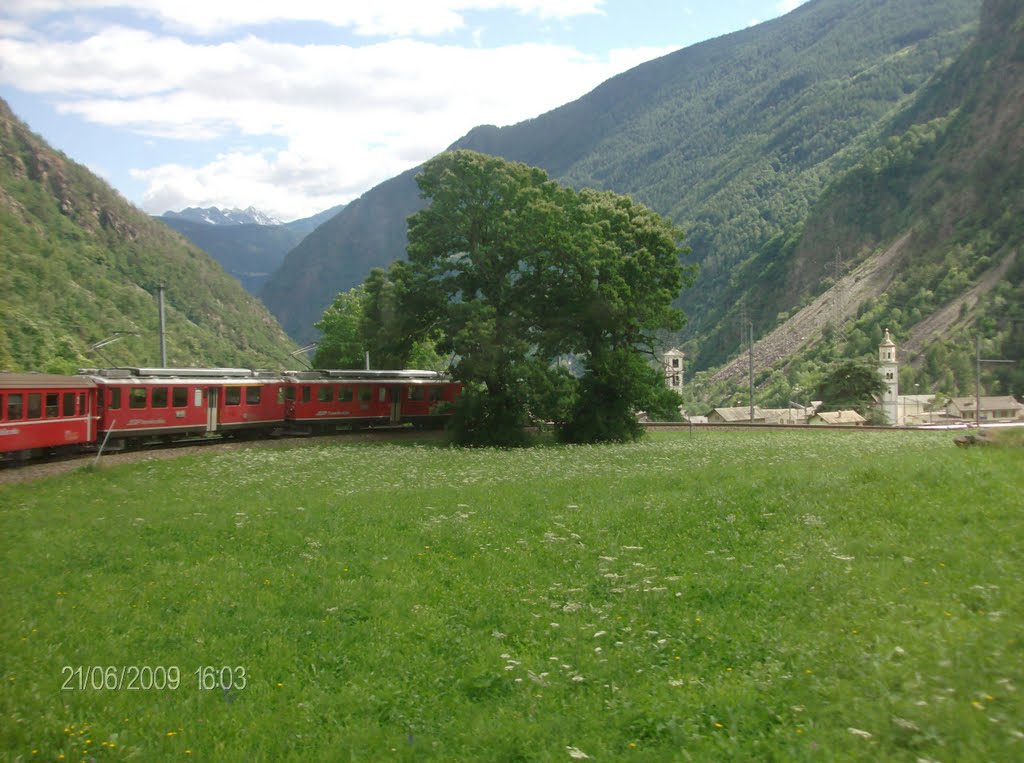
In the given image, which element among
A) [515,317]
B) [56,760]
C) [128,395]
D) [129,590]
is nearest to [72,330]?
[128,395]

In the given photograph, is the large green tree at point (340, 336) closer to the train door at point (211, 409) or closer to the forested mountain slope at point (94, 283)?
the forested mountain slope at point (94, 283)

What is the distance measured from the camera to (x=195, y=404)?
3353 cm

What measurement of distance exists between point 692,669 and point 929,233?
173898 millimetres

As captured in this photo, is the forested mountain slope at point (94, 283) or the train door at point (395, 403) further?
the forested mountain slope at point (94, 283)

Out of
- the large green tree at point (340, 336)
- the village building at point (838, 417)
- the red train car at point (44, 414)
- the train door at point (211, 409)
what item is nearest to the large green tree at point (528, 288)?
the train door at point (211, 409)

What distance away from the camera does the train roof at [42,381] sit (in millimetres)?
24672

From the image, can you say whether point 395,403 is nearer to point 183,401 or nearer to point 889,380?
point 183,401

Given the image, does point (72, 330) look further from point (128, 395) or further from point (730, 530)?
point (730, 530)

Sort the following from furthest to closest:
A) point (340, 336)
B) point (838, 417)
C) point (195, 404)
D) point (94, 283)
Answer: point (94, 283) → point (838, 417) → point (340, 336) → point (195, 404)

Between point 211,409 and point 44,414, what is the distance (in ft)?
27.6

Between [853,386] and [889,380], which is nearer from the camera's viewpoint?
[853,386]

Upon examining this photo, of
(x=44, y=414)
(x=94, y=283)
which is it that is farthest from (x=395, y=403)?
(x=94, y=283)

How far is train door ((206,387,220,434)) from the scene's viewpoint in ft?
112

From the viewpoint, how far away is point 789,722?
241 inches
